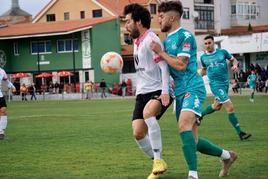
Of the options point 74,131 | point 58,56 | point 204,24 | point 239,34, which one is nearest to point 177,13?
point 74,131

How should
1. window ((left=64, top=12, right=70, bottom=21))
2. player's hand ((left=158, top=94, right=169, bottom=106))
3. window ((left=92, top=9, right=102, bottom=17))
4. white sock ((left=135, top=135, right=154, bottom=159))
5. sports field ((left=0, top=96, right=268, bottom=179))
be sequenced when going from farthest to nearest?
window ((left=64, top=12, right=70, bottom=21)), window ((left=92, top=9, right=102, bottom=17)), sports field ((left=0, top=96, right=268, bottom=179)), white sock ((left=135, top=135, right=154, bottom=159)), player's hand ((left=158, top=94, right=169, bottom=106))

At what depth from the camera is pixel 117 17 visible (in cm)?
7988

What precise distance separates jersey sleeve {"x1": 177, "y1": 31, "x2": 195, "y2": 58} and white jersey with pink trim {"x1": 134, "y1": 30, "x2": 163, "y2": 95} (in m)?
0.85

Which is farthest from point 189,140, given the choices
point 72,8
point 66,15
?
point 66,15

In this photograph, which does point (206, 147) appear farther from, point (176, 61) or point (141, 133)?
point (176, 61)

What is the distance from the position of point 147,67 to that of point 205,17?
271 feet

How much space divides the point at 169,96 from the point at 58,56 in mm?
70422

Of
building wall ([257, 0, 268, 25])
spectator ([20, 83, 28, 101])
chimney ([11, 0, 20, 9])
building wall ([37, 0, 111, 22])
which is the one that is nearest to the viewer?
spectator ([20, 83, 28, 101])

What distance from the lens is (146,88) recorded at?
984 centimetres

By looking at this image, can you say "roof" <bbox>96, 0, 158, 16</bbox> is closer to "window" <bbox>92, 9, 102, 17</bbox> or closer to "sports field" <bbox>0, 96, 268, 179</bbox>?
"window" <bbox>92, 9, 102, 17</bbox>

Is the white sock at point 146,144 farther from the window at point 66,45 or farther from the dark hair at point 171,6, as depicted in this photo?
the window at point 66,45

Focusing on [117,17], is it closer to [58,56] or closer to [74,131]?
[58,56]

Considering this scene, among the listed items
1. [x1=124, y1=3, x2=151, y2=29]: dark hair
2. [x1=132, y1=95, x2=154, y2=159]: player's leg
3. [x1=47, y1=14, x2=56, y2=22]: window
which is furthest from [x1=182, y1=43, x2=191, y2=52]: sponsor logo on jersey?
[x1=47, y1=14, x2=56, y2=22]: window

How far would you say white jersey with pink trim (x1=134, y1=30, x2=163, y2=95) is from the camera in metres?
9.76
